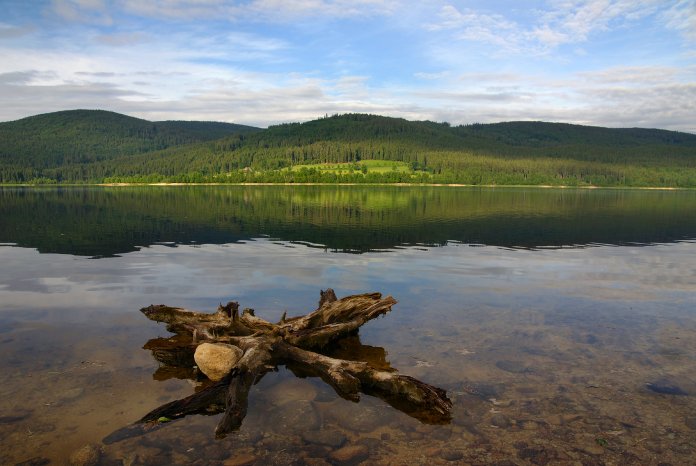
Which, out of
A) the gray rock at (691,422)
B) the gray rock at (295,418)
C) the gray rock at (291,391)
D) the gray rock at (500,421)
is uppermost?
the gray rock at (691,422)

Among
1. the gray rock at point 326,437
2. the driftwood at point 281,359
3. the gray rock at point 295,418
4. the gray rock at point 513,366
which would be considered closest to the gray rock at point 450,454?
the driftwood at point 281,359

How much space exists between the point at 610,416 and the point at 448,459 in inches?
190

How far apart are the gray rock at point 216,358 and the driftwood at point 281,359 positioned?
474mm

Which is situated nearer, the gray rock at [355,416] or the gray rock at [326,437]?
the gray rock at [326,437]

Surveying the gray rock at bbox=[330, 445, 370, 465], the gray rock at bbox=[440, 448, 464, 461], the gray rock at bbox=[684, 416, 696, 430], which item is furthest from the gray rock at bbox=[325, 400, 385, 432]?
the gray rock at bbox=[684, 416, 696, 430]

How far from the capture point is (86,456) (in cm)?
Answer: 1034

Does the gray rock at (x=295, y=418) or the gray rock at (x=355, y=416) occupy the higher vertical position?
the gray rock at (x=355, y=416)

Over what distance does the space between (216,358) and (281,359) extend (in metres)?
2.21

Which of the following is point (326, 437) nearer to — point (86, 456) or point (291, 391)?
point (291, 391)

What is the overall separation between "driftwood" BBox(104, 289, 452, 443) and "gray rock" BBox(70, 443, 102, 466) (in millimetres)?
439

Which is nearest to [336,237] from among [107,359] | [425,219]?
[425,219]

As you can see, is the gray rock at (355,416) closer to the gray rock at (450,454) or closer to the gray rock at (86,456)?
the gray rock at (450,454)

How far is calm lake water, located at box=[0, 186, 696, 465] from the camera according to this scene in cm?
1090

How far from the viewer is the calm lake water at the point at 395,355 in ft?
35.8
